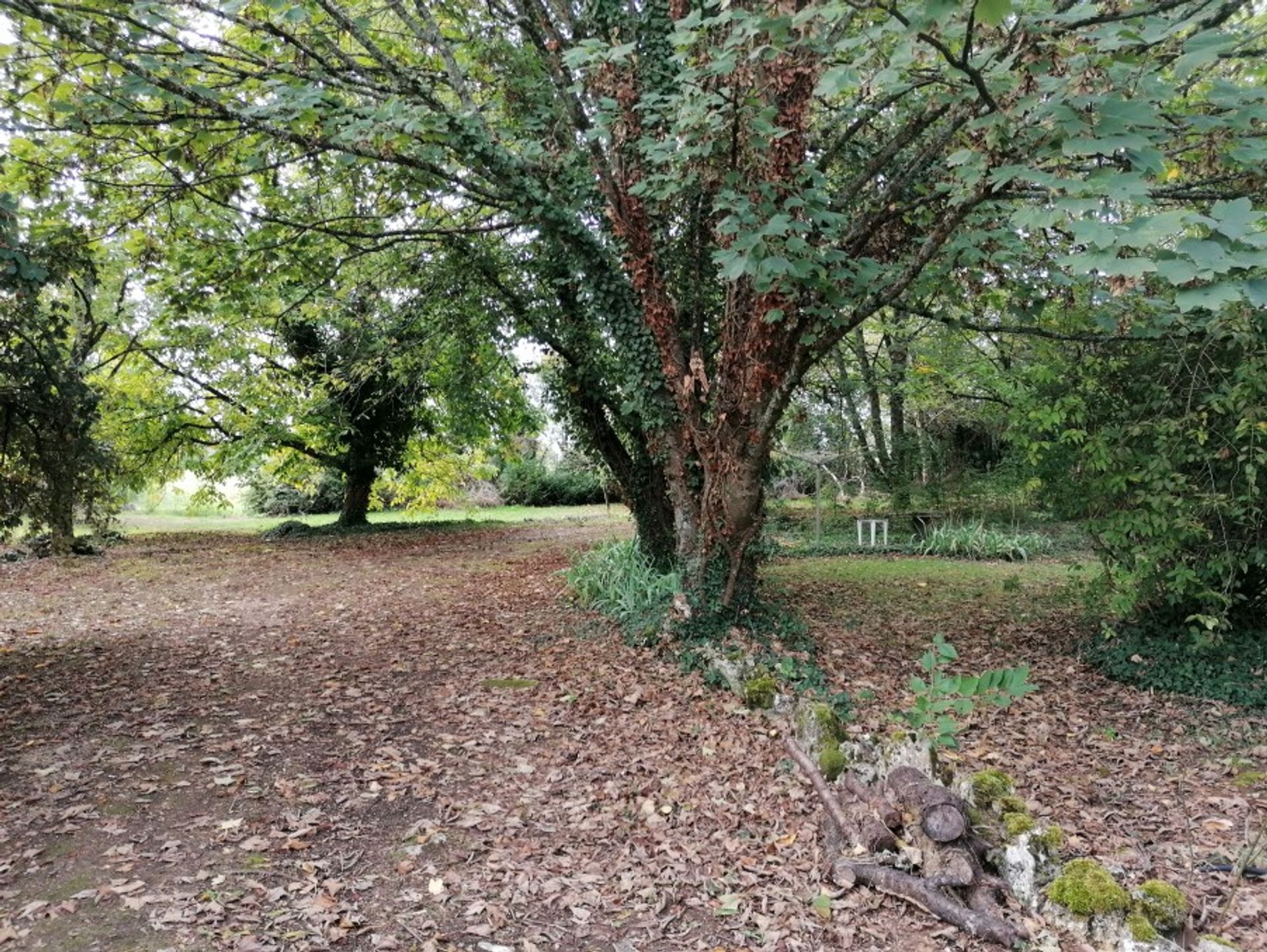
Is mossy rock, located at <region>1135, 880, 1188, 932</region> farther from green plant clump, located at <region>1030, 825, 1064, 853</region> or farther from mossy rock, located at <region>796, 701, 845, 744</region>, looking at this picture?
mossy rock, located at <region>796, 701, 845, 744</region>

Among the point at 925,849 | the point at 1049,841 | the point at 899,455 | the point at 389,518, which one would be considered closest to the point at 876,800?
the point at 925,849

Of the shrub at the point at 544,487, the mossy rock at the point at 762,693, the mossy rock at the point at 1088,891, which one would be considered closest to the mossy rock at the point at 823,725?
the mossy rock at the point at 762,693

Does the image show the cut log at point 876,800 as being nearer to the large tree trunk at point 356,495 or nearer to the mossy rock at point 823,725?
the mossy rock at point 823,725

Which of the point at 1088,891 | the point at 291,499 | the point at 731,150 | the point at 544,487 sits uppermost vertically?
the point at 731,150

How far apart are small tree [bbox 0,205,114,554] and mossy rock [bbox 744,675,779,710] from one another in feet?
16.6

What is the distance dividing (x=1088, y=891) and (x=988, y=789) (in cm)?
63

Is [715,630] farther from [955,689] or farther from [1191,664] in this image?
[1191,664]

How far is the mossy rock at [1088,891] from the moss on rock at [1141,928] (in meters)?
0.04

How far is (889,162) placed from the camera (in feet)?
21.4

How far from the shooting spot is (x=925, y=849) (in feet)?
10.3

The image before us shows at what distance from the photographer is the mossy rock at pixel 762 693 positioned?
4926 mm

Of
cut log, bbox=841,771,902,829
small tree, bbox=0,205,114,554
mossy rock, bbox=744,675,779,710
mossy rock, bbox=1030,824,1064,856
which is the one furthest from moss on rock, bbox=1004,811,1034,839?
small tree, bbox=0,205,114,554

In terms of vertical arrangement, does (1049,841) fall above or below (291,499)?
below

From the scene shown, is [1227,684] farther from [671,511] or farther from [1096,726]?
[671,511]
